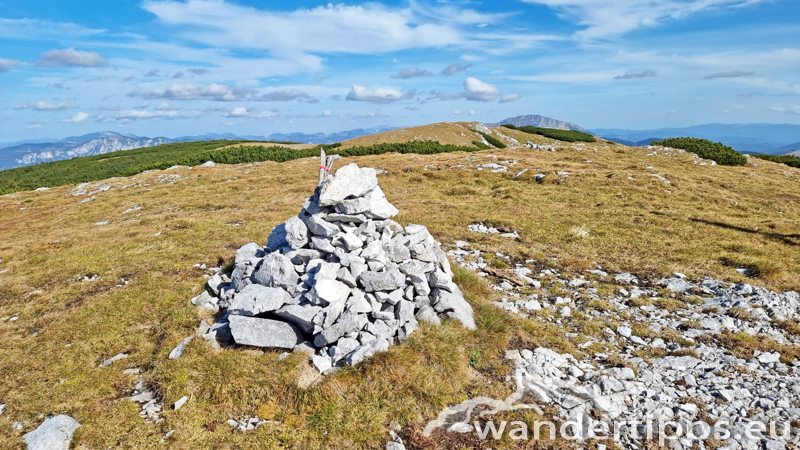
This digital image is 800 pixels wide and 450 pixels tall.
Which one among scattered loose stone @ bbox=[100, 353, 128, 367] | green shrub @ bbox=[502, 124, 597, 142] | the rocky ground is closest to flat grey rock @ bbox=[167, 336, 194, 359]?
scattered loose stone @ bbox=[100, 353, 128, 367]

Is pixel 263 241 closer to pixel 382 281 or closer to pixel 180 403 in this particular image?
pixel 382 281

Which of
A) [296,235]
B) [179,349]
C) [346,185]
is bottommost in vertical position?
[179,349]

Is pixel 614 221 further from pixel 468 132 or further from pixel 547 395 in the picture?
pixel 468 132

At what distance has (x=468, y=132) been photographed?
3765 inches

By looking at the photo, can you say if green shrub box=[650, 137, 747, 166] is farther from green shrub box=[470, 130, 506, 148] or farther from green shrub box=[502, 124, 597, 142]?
green shrub box=[470, 130, 506, 148]

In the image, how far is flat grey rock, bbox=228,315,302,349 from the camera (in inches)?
325

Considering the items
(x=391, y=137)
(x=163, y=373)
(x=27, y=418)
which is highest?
(x=391, y=137)

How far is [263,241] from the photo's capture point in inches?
705

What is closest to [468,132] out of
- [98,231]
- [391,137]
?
[391,137]

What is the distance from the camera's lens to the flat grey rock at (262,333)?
27.1 feet

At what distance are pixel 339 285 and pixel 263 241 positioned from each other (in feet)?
34.5

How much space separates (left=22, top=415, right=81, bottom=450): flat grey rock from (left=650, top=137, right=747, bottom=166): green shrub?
68.5m

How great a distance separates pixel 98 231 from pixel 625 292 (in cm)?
2951

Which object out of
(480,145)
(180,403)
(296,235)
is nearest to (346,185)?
(296,235)
